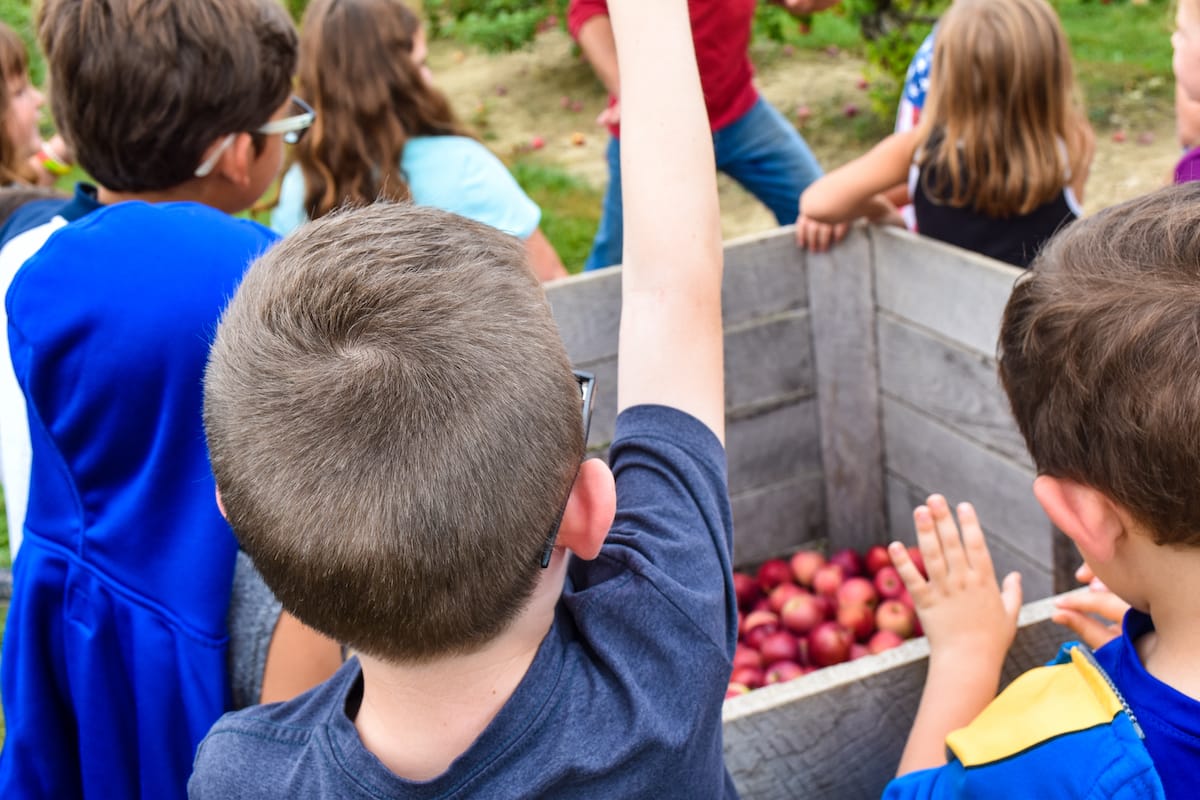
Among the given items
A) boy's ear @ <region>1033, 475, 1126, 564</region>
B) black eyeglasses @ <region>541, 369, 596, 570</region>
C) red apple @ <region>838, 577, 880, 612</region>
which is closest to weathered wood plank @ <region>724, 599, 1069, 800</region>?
boy's ear @ <region>1033, 475, 1126, 564</region>

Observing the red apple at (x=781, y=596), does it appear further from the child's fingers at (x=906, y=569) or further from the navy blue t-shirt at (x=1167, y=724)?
the navy blue t-shirt at (x=1167, y=724)

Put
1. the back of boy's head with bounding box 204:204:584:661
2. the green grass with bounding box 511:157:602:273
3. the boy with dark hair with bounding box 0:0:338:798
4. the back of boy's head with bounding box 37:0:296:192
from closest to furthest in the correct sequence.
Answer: the back of boy's head with bounding box 204:204:584:661 < the boy with dark hair with bounding box 0:0:338:798 < the back of boy's head with bounding box 37:0:296:192 < the green grass with bounding box 511:157:602:273

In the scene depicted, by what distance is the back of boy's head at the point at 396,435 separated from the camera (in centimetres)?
86

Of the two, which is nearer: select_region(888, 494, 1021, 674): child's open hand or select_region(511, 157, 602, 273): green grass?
select_region(888, 494, 1021, 674): child's open hand

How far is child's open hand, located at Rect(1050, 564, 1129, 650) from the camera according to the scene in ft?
4.50

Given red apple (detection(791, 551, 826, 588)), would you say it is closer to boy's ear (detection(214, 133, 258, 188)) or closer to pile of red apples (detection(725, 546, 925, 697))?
pile of red apples (detection(725, 546, 925, 697))

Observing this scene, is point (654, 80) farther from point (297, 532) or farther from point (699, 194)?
A: point (297, 532)

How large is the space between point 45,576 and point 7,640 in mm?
166

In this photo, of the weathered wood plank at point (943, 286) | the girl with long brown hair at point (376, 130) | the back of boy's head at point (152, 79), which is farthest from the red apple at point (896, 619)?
the back of boy's head at point (152, 79)

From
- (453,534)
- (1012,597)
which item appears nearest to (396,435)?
(453,534)

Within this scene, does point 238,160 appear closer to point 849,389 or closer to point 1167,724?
point 1167,724

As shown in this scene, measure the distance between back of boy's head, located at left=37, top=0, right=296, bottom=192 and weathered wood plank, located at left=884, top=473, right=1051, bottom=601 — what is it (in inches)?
71.3

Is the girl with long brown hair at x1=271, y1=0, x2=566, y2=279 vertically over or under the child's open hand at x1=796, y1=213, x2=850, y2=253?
over

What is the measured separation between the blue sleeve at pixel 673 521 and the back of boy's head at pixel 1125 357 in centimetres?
32
